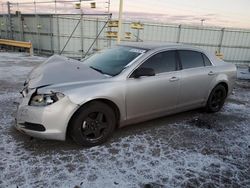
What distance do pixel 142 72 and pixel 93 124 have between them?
3.66ft

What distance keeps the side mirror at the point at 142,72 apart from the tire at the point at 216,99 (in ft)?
6.84

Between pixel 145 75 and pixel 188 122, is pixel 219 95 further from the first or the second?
pixel 145 75

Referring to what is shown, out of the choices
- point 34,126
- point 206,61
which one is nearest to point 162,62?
point 206,61

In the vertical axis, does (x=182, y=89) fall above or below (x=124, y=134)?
above

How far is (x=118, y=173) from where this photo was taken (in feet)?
9.62

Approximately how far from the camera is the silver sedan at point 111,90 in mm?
3160

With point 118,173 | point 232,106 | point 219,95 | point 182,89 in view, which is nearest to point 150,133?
point 182,89

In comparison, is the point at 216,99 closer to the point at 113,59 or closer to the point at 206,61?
the point at 206,61

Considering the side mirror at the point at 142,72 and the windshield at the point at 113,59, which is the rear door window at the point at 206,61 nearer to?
the windshield at the point at 113,59

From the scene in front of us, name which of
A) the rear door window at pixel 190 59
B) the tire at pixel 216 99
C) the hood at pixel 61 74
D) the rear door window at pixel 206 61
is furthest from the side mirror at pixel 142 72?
the tire at pixel 216 99

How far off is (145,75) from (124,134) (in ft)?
3.65

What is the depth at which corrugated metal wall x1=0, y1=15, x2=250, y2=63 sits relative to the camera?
49.4 ft

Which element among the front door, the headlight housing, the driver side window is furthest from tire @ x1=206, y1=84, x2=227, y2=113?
the headlight housing

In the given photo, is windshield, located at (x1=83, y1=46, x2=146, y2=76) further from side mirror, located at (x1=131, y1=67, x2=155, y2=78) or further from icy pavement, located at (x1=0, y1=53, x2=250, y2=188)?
icy pavement, located at (x1=0, y1=53, x2=250, y2=188)
